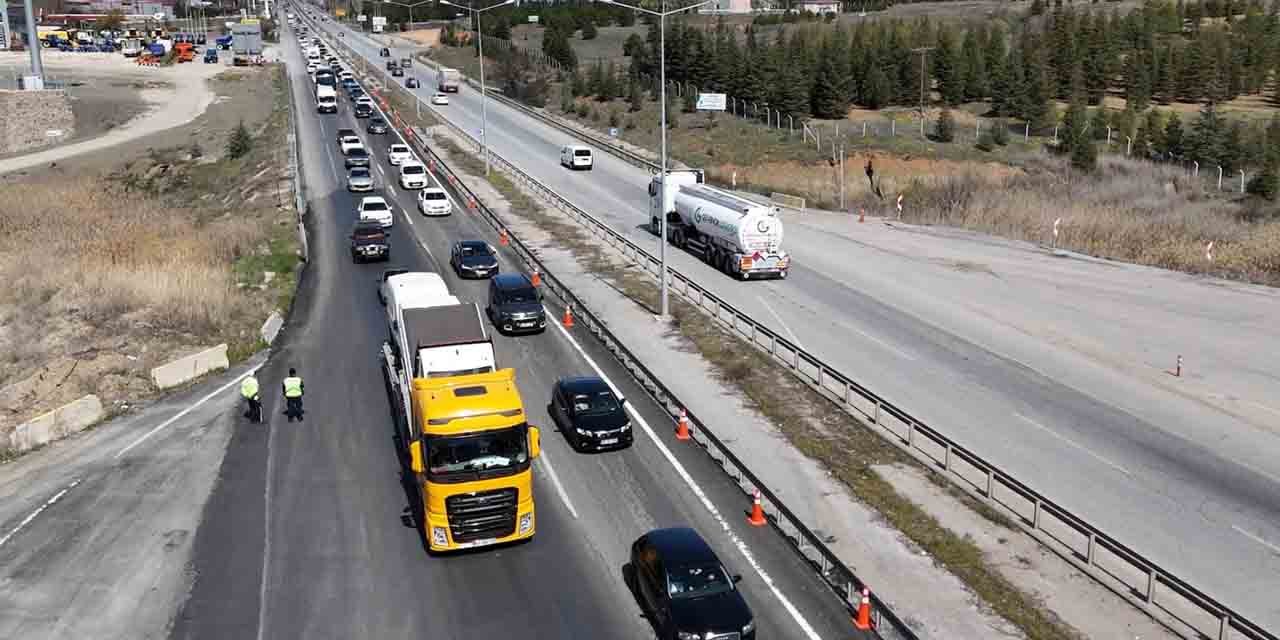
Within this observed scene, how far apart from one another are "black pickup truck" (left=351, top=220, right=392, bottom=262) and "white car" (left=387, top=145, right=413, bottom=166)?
24.2 metres

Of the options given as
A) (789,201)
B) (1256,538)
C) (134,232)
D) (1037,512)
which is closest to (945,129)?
(789,201)

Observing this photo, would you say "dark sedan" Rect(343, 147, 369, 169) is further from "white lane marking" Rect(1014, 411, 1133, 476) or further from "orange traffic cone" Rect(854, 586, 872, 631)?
"orange traffic cone" Rect(854, 586, 872, 631)

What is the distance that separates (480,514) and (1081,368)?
2173 centimetres

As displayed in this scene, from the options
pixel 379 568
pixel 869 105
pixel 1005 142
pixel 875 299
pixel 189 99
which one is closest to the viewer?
pixel 379 568

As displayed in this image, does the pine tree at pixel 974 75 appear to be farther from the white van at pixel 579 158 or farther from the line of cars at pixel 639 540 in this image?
the line of cars at pixel 639 540

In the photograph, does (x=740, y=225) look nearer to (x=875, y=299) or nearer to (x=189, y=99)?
(x=875, y=299)

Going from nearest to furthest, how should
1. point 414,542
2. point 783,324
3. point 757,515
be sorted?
point 414,542 → point 757,515 → point 783,324

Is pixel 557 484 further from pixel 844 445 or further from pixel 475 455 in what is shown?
pixel 844 445

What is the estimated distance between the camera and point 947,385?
31594 millimetres

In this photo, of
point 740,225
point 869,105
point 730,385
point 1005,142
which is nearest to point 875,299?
point 740,225

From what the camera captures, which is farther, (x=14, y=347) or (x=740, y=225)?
(x=740, y=225)

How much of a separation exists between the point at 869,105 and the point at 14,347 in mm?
89182

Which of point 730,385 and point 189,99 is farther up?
point 189,99

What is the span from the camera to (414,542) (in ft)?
70.0
